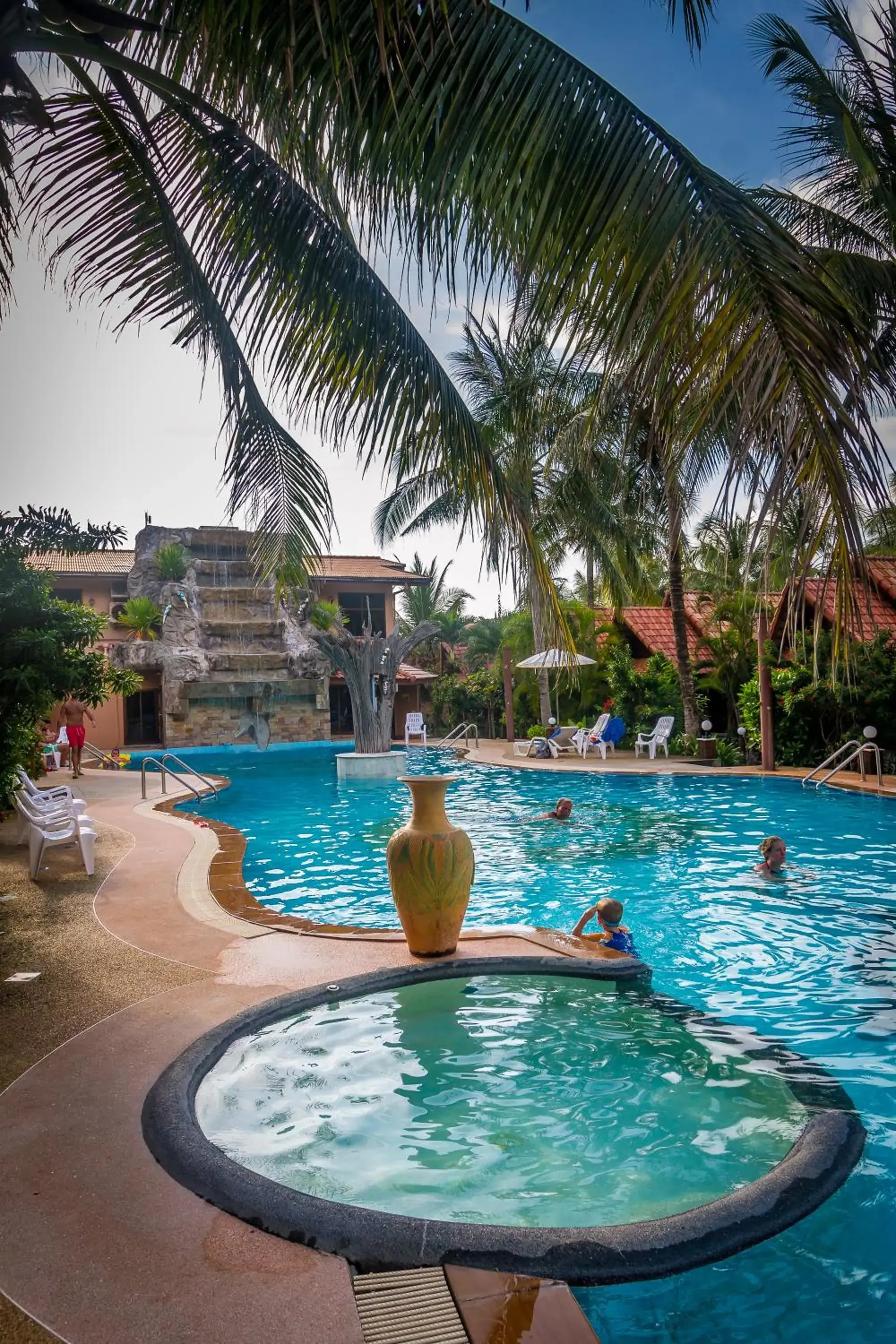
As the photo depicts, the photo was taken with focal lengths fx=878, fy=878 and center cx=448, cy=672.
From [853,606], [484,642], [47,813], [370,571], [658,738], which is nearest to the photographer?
[853,606]

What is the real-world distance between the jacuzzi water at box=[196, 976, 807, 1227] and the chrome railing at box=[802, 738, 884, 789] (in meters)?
9.57

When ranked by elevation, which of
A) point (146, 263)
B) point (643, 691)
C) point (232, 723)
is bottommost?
point (232, 723)

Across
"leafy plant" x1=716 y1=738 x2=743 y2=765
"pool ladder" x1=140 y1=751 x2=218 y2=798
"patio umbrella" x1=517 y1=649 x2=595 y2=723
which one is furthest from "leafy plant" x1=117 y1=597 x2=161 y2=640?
"leafy plant" x1=716 y1=738 x2=743 y2=765

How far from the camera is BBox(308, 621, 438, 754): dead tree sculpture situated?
20031 millimetres

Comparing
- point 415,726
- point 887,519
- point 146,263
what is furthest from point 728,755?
point 146,263

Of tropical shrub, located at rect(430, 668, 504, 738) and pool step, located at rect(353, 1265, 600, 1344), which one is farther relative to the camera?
tropical shrub, located at rect(430, 668, 504, 738)

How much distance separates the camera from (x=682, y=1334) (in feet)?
8.70

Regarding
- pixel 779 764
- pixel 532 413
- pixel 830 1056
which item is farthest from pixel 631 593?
pixel 830 1056

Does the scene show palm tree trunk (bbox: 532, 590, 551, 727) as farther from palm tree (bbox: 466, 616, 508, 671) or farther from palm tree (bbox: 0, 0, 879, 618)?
palm tree (bbox: 0, 0, 879, 618)

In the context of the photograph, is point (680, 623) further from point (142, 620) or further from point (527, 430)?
point (142, 620)

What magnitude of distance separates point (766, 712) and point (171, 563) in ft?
72.7

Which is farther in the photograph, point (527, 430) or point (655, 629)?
point (655, 629)

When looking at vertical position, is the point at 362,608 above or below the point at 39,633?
above

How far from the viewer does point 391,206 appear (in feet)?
10.7
